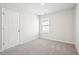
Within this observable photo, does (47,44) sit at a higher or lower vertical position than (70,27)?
lower

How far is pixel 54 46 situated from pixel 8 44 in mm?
1320

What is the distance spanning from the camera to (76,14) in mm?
1655

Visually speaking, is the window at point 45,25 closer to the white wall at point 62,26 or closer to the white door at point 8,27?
the white wall at point 62,26

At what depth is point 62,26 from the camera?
177 centimetres

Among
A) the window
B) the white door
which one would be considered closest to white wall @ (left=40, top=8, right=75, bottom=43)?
the window

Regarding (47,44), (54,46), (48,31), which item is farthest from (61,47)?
(48,31)

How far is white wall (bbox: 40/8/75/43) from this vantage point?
1599 millimetres

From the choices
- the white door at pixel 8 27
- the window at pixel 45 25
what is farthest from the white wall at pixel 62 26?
the white door at pixel 8 27

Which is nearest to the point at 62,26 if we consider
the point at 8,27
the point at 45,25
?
the point at 45,25

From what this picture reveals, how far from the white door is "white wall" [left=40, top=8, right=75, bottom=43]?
98 cm

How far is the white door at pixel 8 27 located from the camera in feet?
6.24

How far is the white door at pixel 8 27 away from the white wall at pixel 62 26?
980mm

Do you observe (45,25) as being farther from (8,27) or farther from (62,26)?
(8,27)

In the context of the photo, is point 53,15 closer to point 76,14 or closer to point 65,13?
point 65,13
